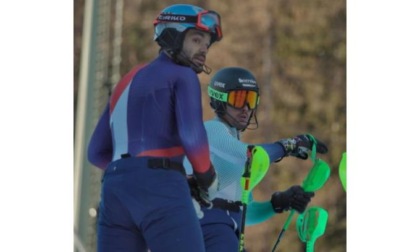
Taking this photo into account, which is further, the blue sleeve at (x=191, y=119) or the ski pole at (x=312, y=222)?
the ski pole at (x=312, y=222)

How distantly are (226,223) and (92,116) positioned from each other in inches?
21.8

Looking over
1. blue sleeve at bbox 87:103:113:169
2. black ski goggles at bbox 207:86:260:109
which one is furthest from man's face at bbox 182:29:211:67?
blue sleeve at bbox 87:103:113:169

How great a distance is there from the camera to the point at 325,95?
4.35 metres

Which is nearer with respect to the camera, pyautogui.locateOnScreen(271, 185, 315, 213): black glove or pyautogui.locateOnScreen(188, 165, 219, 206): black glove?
pyautogui.locateOnScreen(188, 165, 219, 206): black glove

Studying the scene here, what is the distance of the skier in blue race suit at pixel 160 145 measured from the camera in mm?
4105

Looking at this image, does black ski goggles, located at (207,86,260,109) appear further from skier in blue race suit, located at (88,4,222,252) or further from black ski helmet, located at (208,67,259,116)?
skier in blue race suit, located at (88,4,222,252)

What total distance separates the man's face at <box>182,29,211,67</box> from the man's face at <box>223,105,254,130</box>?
0.19 meters

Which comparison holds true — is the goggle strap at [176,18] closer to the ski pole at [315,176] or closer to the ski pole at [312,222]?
the ski pole at [315,176]

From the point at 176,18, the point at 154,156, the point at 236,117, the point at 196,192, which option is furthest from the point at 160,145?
the point at 176,18

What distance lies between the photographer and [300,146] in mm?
4348

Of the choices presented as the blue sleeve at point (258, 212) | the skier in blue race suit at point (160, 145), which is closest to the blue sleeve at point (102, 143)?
the skier in blue race suit at point (160, 145)

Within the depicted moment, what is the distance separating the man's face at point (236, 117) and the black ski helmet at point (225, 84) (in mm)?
18

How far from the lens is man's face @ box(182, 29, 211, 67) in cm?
418

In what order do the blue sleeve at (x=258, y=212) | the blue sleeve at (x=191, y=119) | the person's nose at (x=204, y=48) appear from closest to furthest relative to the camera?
the blue sleeve at (x=191, y=119) < the person's nose at (x=204, y=48) < the blue sleeve at (x=258, y=212)
